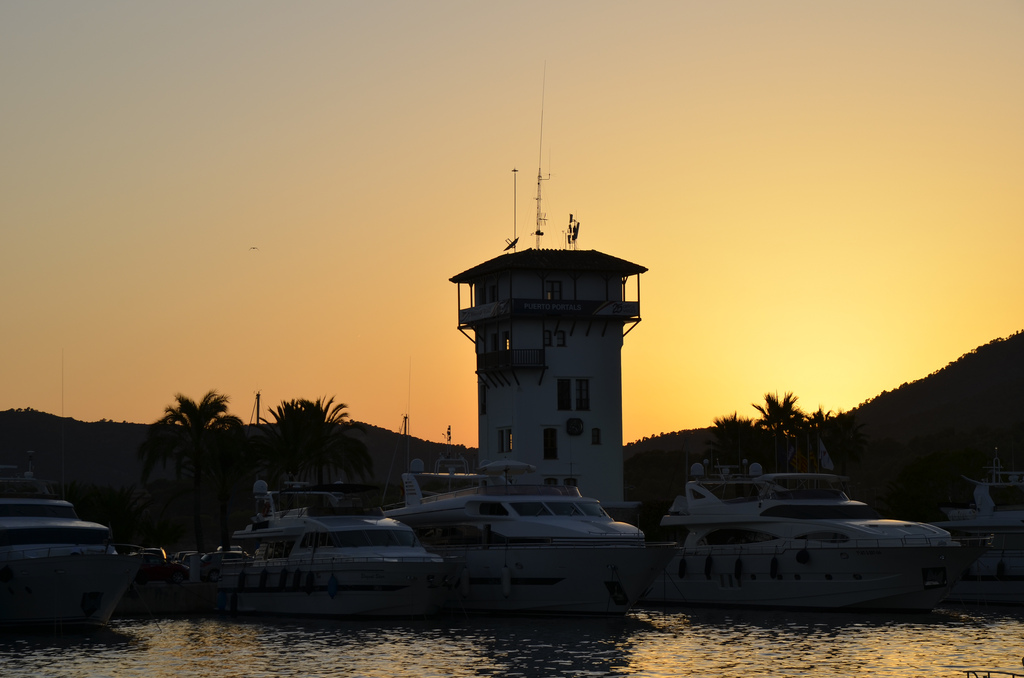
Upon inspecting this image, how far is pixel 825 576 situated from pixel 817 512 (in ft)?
7.59

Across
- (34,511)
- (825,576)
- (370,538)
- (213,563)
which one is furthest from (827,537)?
(34,511)

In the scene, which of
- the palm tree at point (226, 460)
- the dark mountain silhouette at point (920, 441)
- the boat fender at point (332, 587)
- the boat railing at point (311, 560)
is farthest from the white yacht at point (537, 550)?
the dark mountain silhouette at point (920, 441)

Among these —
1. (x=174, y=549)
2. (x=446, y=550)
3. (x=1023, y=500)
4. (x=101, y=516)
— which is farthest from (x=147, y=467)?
(x=1023, y=500)

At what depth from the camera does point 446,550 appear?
44.3 m

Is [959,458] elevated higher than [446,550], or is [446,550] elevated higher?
[959,458]

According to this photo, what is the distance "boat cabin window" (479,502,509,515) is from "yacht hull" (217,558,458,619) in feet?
10.8

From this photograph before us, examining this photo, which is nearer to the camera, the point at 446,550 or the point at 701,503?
the point at 446,550

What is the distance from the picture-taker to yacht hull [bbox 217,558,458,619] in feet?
130

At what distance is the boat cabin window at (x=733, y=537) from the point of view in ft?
148

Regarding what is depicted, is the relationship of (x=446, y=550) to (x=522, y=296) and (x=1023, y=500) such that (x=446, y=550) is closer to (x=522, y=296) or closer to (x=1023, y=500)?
(x=522, y=296)

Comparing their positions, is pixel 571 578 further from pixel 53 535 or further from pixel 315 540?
pixel 53 535

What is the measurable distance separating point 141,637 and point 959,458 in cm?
5977

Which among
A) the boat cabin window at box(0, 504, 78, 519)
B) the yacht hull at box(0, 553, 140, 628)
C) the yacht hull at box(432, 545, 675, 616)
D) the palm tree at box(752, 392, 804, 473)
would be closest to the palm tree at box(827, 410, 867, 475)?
the palm tree at box(752, 392, 804, 473)

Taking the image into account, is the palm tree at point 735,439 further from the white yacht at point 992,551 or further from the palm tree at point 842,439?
the white yacht at point 992,551
